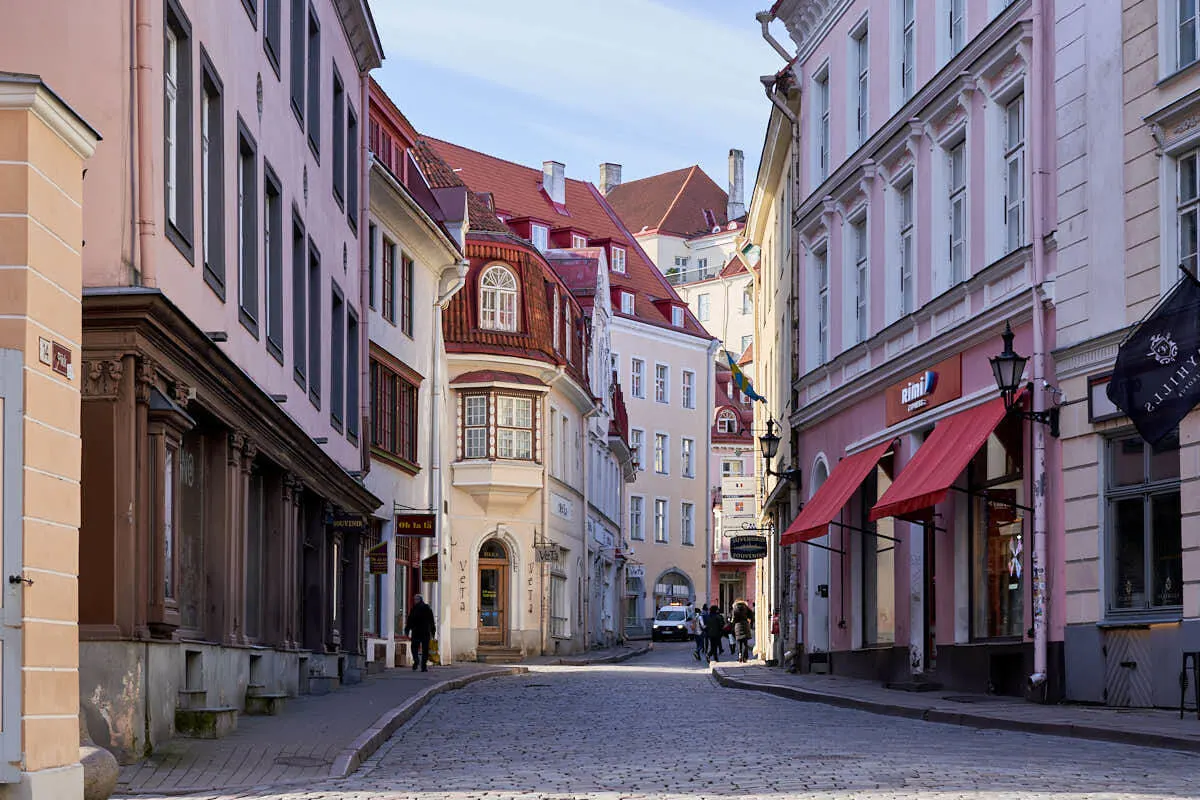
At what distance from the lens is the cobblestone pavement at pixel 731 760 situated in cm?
1210

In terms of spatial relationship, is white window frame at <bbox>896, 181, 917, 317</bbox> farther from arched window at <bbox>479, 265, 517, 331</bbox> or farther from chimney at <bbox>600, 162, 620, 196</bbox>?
chimney at <bbox>600, 162, 620, 196</bbox>

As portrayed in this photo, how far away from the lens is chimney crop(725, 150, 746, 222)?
393 feet

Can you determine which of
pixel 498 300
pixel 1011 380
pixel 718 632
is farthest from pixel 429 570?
pixel 1011 380

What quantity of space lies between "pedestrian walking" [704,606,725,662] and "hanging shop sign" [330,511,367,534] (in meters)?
23.4

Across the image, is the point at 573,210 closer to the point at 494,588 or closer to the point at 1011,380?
the point at 494,588

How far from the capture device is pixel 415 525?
1423 inches

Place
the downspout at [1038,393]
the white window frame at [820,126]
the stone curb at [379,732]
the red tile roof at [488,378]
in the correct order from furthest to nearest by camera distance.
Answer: the red tile roof at [488,378], the white window frame at [820,126], the downspout at [1038,393], the stone curb at [379,732]

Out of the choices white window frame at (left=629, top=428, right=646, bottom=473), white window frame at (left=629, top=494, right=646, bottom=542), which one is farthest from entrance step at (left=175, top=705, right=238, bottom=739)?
white window frame at (left=629, top=494, right=646, bottom=542)

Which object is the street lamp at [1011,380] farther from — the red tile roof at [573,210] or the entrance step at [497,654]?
the red tile roof at [573,210]

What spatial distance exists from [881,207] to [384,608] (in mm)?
14157

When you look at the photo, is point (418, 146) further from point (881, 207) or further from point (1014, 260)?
point (1014, 260)

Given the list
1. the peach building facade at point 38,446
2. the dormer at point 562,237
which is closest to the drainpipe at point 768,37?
the peach building facade at point 38,446

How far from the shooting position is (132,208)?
15773mm

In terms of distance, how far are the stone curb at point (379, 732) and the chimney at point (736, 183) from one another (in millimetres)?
91360
